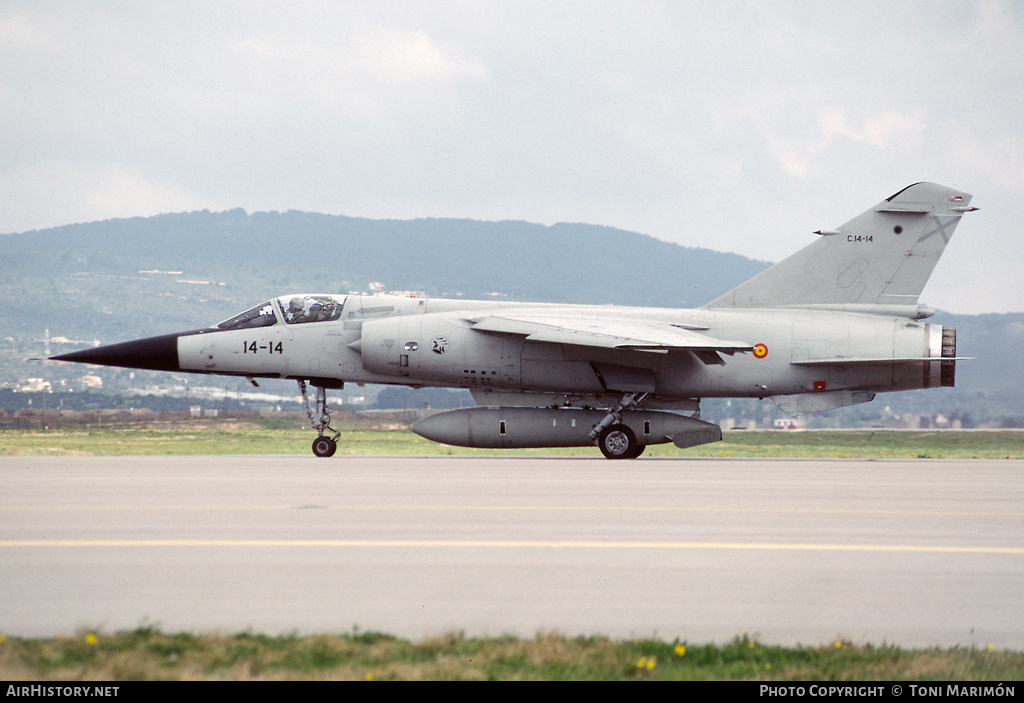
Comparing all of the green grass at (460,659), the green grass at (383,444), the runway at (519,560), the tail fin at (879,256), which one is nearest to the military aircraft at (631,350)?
the tail fin at (879,256)

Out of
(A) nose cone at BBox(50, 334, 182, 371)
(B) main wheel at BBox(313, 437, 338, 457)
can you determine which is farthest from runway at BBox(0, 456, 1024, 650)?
(A) nose cone at BBox(50, 334, 182, 371)

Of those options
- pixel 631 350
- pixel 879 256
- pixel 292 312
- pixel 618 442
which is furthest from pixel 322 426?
pixel 879 256

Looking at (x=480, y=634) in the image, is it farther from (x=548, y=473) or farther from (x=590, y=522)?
(x=548, y=473)

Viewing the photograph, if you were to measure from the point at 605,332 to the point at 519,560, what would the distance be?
467 inches

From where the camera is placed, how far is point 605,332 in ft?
60.6

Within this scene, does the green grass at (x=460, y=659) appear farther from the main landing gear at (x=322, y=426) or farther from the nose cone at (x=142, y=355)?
the nose cone at (x=142, y=355)

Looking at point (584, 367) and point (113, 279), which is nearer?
point (584, 367)

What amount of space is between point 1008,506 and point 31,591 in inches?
345

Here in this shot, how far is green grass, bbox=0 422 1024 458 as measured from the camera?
2172 centimetres

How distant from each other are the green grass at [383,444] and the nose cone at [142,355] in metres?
1.73

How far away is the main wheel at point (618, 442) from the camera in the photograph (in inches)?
747

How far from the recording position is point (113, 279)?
7323 inches

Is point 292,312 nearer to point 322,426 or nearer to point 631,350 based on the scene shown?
point 322,426
